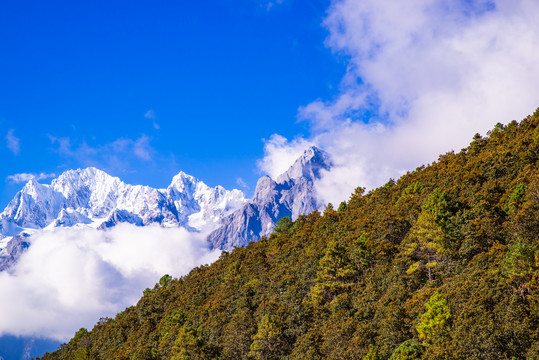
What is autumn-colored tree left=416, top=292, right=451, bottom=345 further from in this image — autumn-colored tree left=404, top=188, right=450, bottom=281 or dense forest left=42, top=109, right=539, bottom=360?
autumn-colored tree left=404, top=188, right=450, bottom=281

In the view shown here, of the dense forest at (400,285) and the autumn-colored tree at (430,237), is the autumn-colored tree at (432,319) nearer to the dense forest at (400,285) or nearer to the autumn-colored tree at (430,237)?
the dense forest at (400,285)

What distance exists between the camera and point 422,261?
4228 centimetres

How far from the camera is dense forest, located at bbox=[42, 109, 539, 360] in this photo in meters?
27.4

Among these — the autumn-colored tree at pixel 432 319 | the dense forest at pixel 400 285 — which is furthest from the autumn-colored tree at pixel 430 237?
the autumn-colored tree at pixel 432 319

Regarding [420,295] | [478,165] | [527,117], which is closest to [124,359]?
[420,295]

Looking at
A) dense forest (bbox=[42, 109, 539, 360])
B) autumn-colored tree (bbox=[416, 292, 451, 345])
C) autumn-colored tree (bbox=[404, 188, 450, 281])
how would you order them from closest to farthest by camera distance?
1. dense forest (bbox=[42, 109, 539, 360])
2. autumn-colored tree (bbox=[416, 292, 451, 345])
3. autumn-colored tree (bbox=[404, 188, 450, 281])

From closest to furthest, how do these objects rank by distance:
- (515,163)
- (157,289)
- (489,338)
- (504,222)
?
(489,338) < (504,222) < (515,163) < (157,289)

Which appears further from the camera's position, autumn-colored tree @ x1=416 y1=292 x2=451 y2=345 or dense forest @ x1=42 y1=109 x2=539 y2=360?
autumn-colored tree @ x1=416 y1=292 x2=451 y2=345

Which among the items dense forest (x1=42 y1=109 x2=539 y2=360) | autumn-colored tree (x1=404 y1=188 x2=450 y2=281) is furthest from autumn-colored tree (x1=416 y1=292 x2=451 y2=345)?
autumn-colored tree (x1=404 y1=188 x2=450 y2=281)

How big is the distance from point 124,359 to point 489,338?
5938cm

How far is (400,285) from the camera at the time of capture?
3869 cm

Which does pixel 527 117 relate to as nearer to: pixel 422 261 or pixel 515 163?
pixel 515 163

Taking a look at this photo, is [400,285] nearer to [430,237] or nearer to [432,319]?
[430,237]

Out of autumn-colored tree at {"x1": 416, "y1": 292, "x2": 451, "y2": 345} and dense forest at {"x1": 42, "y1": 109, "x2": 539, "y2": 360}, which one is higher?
dense forest at {"x1": 42, "y1": 109, "x2": 539, "y2": 360}
